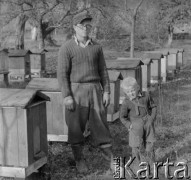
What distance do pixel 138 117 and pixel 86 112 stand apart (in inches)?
26.3

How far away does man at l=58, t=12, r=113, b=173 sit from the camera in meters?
4.95

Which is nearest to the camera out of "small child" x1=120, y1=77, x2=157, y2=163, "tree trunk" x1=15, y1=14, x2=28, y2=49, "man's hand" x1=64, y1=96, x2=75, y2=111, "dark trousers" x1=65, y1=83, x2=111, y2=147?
"small child" x1=120, y1=77, x2=157, y2=163

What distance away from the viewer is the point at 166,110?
895 centimetres

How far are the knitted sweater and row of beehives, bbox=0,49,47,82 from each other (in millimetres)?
8695

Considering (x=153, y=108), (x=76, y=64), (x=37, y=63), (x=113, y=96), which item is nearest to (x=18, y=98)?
(x=76, y=64)

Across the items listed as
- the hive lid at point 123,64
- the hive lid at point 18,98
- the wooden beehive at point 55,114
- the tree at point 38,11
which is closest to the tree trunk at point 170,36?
the tree at point 38,11

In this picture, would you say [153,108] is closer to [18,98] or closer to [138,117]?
[138,117]

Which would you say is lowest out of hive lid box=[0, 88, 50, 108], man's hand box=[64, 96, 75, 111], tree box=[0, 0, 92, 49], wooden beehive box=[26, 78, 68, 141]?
wooden beehive box=[26, 78, 68, 141]

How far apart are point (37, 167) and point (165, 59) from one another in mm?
10640

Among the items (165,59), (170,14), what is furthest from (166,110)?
(170,14)

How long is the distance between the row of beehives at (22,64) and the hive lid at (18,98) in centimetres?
880

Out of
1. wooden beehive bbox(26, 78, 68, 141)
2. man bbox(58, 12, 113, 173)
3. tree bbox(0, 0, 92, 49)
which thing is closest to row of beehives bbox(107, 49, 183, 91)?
wooden beehive bbox(26, 78, 68, 141)

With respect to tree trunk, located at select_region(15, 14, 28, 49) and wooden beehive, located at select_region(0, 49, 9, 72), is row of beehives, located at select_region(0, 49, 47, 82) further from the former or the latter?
tree trunk, located at select_region(15, 14, 28, 49)

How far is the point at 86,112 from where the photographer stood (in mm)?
5066
